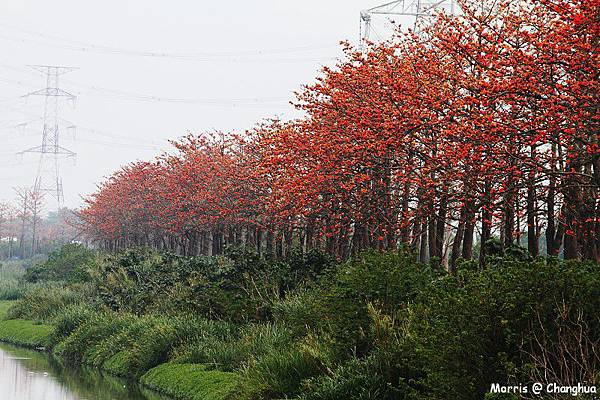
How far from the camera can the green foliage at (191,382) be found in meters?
20.8

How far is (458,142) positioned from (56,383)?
13.0m

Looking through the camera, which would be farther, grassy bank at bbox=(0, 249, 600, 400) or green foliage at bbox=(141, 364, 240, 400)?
green foliage at bbox=(141, 364, 240, 400)

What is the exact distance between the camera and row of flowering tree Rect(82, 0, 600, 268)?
16328 millimetres

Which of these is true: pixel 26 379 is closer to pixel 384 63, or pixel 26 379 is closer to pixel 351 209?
pixel 351 209

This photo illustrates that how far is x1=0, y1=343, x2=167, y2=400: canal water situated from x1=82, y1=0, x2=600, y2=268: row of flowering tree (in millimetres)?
6287

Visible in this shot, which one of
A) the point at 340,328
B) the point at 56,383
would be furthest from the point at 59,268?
the point at 340,328

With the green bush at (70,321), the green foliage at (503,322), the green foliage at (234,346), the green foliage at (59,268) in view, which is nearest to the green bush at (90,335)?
the green bush at (70,321)

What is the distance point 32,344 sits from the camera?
1412 inches

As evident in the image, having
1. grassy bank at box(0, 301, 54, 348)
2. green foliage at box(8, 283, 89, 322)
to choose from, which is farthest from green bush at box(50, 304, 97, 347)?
green foliage at box(8, 283, 89, 322)

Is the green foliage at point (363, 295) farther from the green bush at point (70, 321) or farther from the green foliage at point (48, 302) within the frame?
the green foliage at point (48, 302)

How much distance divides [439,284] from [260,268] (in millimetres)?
12310

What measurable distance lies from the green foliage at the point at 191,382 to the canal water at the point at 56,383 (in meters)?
0.31

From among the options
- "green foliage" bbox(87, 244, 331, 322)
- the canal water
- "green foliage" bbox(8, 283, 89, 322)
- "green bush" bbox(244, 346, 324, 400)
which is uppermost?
"green foliage" bbox(87, 244, 331, 322)

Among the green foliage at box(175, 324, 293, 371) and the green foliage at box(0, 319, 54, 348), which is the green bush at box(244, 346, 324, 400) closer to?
the green foliage at box(175, 324, 293, 371)
